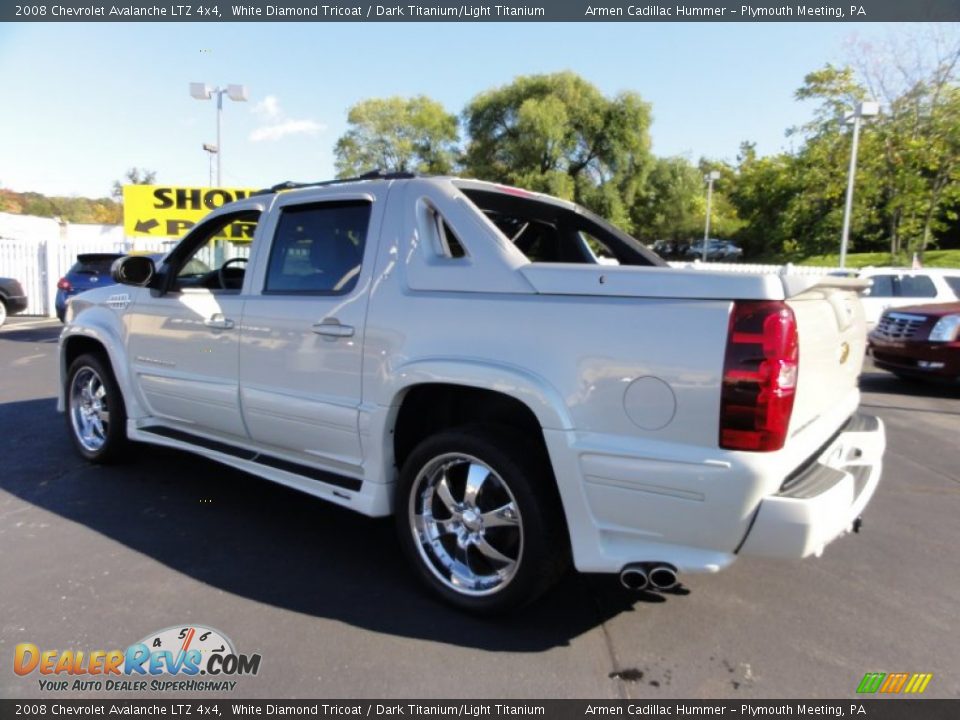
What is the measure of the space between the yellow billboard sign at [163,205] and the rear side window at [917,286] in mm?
17032

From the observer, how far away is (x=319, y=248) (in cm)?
356

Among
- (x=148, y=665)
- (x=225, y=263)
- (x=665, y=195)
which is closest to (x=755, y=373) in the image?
(x=148, y=665)

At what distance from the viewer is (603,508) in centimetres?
248

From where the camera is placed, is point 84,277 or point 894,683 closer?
point 894,683

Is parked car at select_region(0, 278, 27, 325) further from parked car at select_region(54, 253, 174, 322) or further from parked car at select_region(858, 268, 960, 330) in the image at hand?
parked car at select_region(858, 268, 960, 330)

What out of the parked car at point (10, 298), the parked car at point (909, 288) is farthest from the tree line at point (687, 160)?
the parked car at point (10, 298)

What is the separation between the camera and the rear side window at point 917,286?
12.5m

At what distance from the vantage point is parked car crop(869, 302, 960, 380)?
27.8ft

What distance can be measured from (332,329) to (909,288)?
13272 millimetres

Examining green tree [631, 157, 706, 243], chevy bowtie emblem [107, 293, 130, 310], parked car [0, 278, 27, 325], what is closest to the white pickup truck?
chevy bowtie emblem [107, 293, 130, 310]

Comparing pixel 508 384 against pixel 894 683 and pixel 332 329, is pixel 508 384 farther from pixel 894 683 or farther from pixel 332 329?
pixel 894 683

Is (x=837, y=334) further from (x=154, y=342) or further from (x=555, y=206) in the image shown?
(x=154, y=342)

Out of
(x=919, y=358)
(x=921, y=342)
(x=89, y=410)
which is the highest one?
(x=921, y=342)
